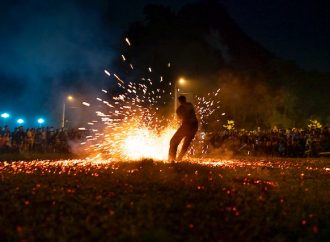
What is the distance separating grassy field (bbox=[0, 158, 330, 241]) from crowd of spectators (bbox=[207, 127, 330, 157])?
59.9ft

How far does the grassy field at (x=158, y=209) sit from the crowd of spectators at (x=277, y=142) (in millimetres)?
18251

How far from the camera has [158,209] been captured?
6.74 meters

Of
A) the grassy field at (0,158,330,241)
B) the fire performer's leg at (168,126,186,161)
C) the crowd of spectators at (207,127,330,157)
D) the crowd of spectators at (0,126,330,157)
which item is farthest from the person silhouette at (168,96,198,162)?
the crowd of spectators at (207,127,330,157)

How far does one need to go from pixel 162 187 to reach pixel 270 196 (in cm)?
201

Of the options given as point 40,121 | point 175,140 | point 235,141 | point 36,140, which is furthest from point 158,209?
point 40,121

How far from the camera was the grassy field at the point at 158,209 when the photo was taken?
590 cm

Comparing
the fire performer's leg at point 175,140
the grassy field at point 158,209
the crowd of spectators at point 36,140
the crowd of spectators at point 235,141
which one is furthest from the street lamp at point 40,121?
the grassy field at point 158,209

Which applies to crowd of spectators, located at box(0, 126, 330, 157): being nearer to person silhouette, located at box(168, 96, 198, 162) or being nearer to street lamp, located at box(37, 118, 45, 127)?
person silhouette, located at box(168, 96, 198, 162)

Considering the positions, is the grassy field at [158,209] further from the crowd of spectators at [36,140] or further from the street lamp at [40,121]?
the street lamp at [40,121]

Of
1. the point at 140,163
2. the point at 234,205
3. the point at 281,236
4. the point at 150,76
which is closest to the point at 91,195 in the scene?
the point at 234,205

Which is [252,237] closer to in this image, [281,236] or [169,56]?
[281,236]

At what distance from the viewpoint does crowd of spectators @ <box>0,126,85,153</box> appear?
27078mm

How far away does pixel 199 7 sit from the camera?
57625 millimetres

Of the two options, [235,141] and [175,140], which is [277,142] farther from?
[175,140]
